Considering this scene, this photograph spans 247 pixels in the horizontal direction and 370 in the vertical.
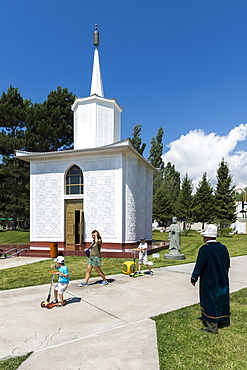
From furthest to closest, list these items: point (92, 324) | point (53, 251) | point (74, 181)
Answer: point (74, 181) → point (53, 251) → point (92, 324)

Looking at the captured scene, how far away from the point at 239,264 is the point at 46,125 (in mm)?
23247

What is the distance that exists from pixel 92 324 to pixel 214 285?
7.11 ft

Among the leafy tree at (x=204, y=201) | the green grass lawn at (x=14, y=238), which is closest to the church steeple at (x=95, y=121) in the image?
the green grass lawn at (x=14, y=238)

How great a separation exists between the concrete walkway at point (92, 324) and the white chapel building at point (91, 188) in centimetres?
652

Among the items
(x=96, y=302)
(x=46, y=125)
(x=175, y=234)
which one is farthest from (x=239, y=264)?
(x=46, y=125)

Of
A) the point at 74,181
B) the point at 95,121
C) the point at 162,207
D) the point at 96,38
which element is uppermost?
the point at 96,38

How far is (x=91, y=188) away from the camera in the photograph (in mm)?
15641

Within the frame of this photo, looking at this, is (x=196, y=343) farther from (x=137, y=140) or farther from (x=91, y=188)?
(x=137, y=140)

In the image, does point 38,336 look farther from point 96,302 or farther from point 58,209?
point 58,209

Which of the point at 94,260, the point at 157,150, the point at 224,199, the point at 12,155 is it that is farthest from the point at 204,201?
the point at 94,260

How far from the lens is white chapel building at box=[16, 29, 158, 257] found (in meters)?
15.0

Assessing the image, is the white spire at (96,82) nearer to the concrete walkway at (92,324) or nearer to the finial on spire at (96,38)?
the finial on spire at (96,38)

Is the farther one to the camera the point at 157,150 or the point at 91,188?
the point at 157,150

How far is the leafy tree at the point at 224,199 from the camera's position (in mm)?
37062
